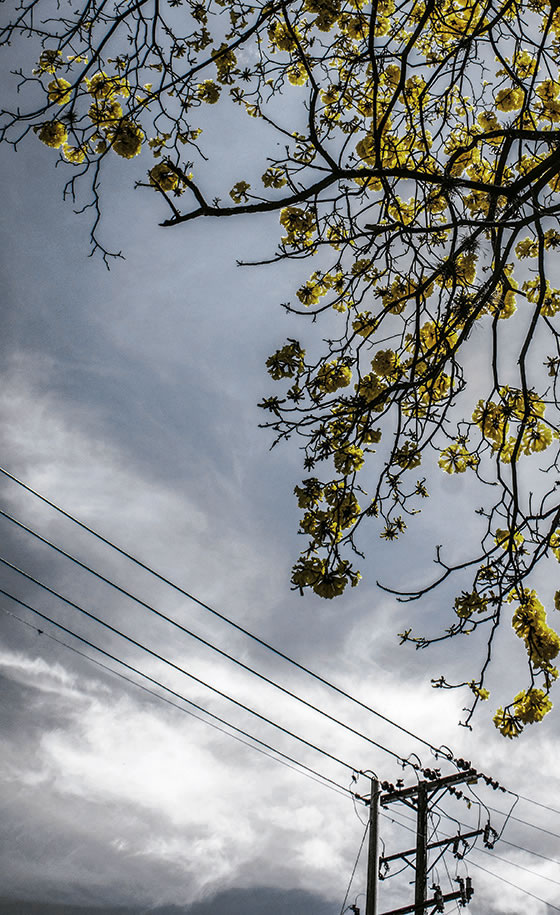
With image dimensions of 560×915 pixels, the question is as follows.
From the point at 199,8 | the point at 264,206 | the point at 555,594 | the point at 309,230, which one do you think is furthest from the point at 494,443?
the point at 199,8

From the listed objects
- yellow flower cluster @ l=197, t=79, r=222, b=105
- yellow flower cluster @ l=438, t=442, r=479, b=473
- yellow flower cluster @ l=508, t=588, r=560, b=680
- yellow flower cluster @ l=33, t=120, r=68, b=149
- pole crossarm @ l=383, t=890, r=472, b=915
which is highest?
yellow flower cluster @ l=197, t=79, r=222, b=105

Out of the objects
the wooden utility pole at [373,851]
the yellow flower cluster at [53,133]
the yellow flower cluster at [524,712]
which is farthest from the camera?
the wooden utility pole at [373,851]

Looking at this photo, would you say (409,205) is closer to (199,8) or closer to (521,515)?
(199,8)

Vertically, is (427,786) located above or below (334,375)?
below

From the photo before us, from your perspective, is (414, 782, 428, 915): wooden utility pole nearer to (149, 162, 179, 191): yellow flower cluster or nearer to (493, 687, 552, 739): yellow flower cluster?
(493, 687, 552, 739): yellow flower cluster

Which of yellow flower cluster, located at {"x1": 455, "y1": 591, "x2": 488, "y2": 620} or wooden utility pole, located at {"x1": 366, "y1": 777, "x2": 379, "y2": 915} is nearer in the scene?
yellow flower cluster, located at {"x1": 455, "y1": 591, "x2": 488, "y2": 620}

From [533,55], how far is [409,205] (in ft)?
3.68

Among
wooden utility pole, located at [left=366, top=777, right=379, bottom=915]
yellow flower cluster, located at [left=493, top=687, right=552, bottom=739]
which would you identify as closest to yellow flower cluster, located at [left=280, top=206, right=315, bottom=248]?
yellow flower cluster, located at [left=493, top=687, right=552, bottom=739]

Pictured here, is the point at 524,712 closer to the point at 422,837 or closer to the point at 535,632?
the point at 535,632

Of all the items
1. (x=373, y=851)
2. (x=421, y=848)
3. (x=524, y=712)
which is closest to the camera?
(x=524, y=712)

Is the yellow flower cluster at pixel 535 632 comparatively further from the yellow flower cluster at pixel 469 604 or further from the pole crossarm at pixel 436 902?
the pole crossarm at pixel 436 902

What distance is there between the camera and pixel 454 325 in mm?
2975

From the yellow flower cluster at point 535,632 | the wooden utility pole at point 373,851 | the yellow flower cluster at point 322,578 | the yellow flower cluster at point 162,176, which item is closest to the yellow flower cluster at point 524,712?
the yellow flower cluster at point 535,632

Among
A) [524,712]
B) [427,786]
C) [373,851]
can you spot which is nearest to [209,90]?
[524,712]
